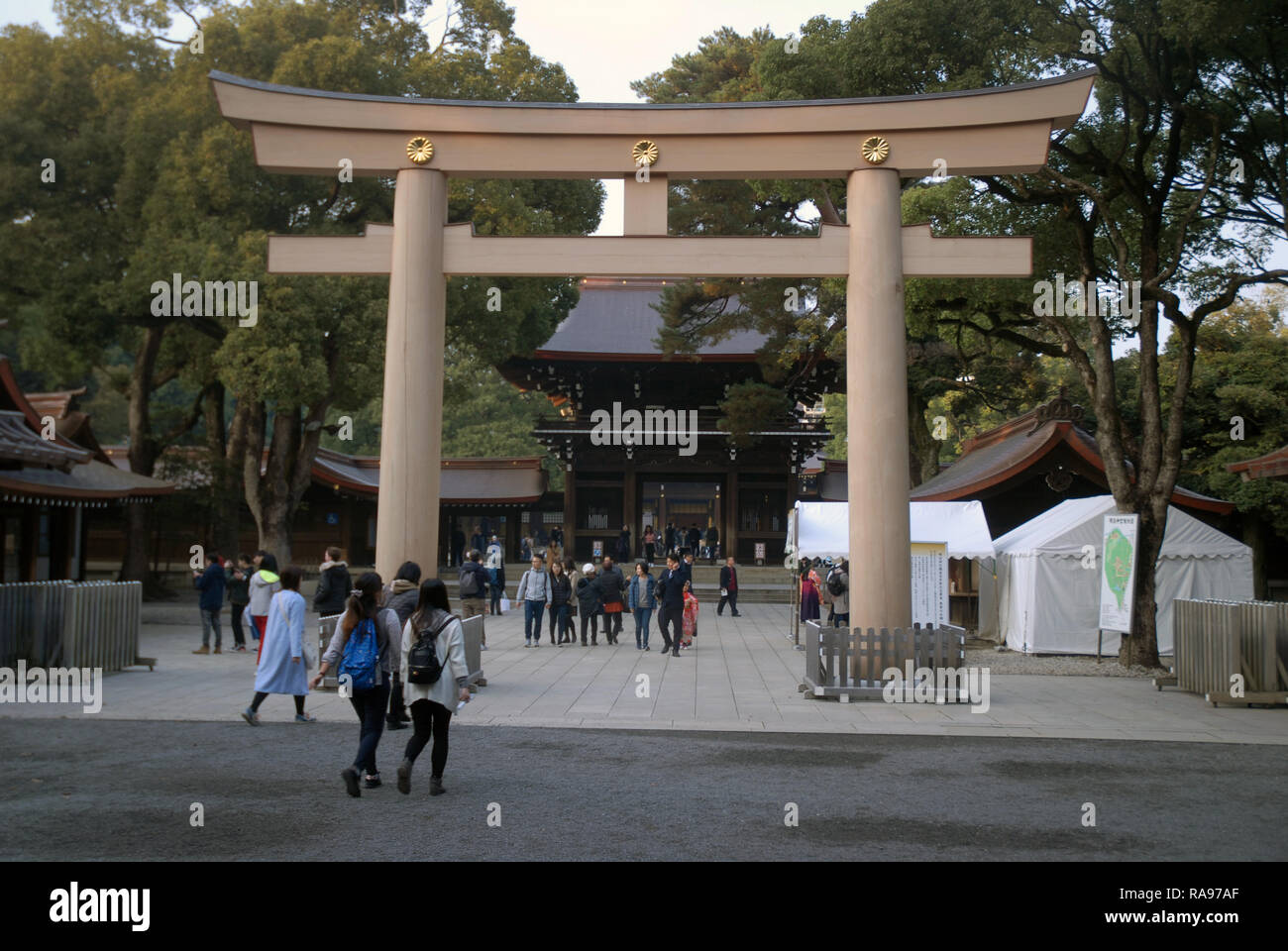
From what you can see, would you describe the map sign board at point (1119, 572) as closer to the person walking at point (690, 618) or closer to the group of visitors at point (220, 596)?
the person walking at point (690, 618)

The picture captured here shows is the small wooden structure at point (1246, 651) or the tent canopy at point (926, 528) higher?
the tent canopy at point (926, 528)

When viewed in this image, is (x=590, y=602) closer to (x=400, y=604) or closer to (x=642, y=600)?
(x=642, y=600)

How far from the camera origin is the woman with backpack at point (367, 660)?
7184 millimetres

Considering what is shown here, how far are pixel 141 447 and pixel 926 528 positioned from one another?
18.8 meters

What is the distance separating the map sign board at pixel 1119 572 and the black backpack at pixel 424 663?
414 inches

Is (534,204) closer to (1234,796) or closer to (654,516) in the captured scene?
(654,516)

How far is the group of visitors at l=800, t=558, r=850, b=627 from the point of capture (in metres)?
17.5

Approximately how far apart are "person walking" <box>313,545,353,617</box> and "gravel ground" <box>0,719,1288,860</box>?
339 cm

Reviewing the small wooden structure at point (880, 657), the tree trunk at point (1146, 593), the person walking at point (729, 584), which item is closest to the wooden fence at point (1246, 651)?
the small wooden structure at point (880, 657)

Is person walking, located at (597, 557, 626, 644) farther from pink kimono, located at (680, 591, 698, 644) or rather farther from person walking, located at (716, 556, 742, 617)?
person walking, located at (716, 556, 742, 617)

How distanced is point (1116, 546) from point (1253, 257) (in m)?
5.35

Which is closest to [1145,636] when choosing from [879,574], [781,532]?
[879,574]

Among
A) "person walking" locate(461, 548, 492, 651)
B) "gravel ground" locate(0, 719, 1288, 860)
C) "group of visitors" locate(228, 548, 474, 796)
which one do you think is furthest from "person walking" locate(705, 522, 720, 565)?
"group of visitors" locate(228, 548, 474, 796)

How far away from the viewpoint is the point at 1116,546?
48.5 feet
